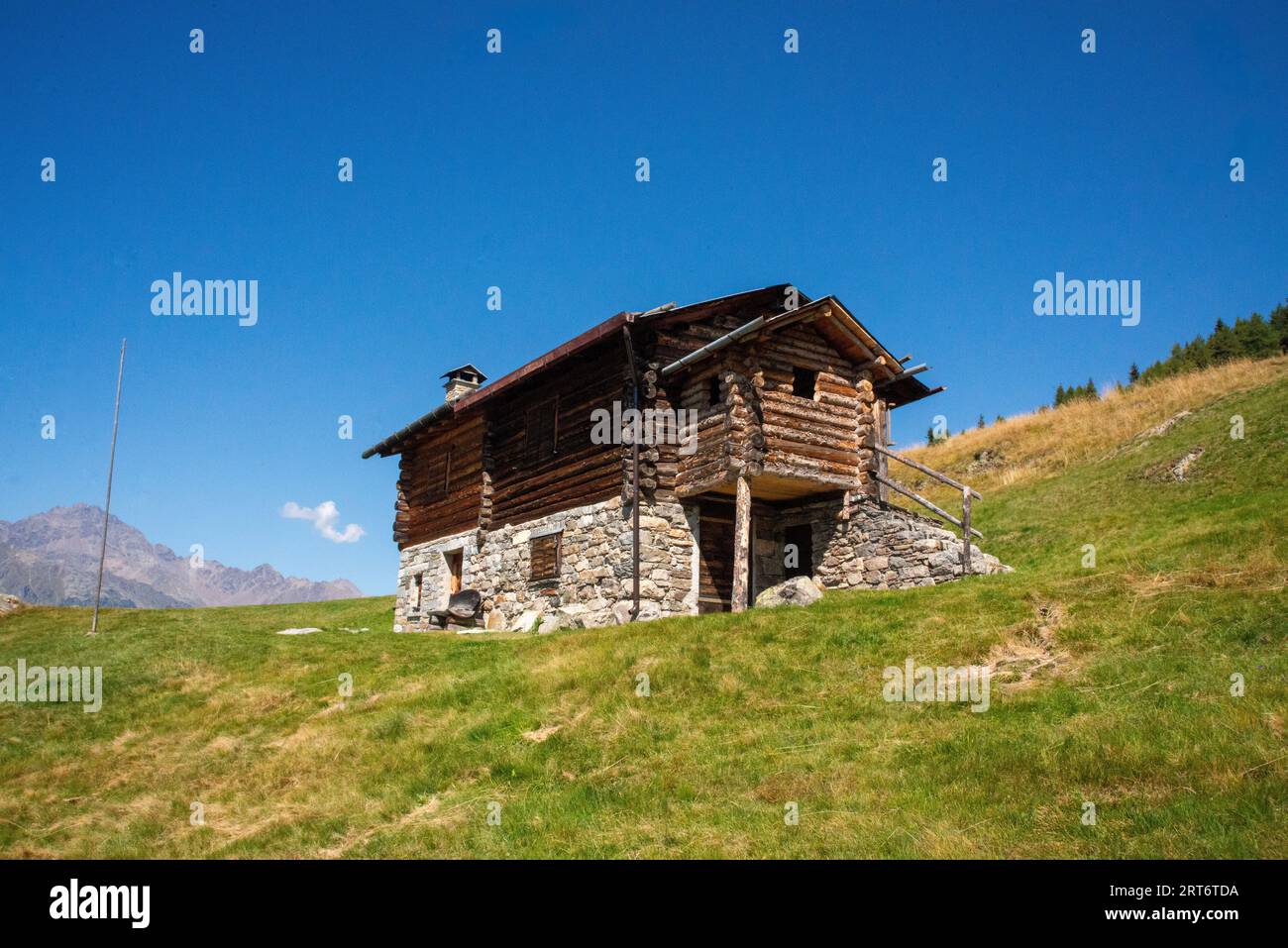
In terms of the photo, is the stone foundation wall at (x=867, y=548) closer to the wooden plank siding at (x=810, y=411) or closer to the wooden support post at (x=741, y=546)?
the wooden plank siding at (x=810, y=411)

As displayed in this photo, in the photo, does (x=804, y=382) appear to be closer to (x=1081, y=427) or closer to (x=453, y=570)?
(x=453, y=570)

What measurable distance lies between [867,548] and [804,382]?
4395 millimetres

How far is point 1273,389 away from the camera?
25.7 meters

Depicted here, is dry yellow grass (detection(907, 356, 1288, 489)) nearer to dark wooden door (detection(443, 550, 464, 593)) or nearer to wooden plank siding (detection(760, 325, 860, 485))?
wooden plank siding (detection(760, 325, 860, 485))

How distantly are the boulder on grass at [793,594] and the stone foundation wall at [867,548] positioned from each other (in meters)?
Result: 2.37

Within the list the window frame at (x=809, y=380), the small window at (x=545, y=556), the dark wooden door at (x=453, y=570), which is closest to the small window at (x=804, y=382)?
the window frame at (x=809, y=380)

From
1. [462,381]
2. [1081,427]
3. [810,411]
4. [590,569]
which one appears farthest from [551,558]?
[1081,427]

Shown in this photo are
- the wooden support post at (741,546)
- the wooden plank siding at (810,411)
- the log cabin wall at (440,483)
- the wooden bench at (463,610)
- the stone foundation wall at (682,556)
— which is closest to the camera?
the wooden support post at (741,546)

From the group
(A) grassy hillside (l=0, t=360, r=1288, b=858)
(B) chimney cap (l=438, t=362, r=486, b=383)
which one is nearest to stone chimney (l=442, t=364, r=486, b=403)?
(B) chimney cap (l=438, t=362, r=486, b=383)

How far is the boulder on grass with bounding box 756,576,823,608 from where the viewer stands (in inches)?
699

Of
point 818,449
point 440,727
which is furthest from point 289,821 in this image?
point 818,449

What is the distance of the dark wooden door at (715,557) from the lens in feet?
69.1

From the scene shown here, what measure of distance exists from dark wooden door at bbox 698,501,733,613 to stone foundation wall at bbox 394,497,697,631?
48 centimetres
